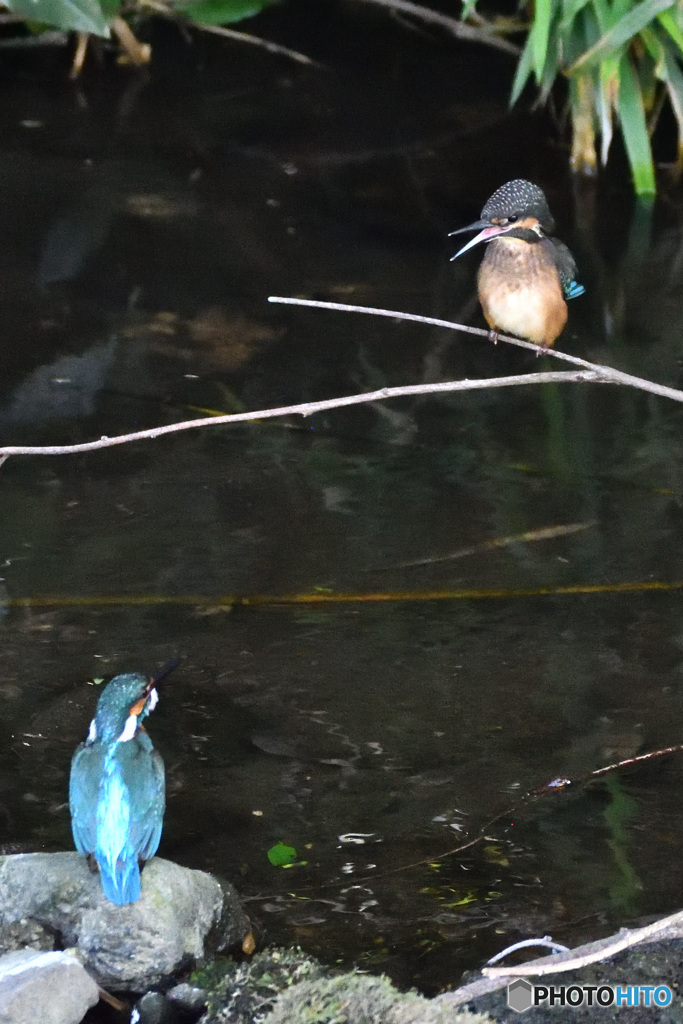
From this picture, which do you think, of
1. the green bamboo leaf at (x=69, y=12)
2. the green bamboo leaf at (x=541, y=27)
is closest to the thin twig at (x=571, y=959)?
the green bamboo leaf at (x=541, y=27)

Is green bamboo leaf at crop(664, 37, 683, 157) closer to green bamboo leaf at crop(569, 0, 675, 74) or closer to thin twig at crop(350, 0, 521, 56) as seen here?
green bamboo leaf at crop(569, 0, 675, 74)

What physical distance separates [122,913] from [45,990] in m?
0.20

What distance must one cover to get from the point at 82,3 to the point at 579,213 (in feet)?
6.89

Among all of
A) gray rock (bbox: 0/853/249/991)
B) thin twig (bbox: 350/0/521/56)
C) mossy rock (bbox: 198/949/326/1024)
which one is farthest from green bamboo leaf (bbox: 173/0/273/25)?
mossy rock (bbox: 198/949/326/1024)

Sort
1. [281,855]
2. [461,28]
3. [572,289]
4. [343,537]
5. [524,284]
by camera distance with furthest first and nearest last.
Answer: [461,28], [572,289], [524,284], [343,537], [281,855]

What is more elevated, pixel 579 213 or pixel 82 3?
pixel 82 3

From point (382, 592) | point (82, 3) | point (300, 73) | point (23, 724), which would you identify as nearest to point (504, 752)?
point (382, 592)

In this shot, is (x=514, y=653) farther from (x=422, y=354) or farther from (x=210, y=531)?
(x=422, y=354)

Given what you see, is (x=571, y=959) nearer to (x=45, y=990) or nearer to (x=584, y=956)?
(x=584, y=956)

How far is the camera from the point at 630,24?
15.4 ft

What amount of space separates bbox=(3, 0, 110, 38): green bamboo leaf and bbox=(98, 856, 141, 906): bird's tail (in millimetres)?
3852

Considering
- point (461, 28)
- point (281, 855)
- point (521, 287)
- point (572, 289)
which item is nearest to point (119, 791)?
point (281, 855)

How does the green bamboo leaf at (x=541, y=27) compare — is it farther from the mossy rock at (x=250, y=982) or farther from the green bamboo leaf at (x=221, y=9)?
the mossy rock at (x=250, y=982)

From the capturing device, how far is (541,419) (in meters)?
3.90
